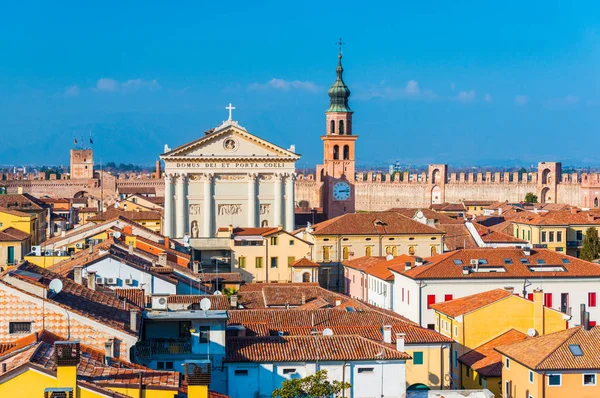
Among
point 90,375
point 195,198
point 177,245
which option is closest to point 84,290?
point 90,375

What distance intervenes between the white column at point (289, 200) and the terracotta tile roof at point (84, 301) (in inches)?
1605

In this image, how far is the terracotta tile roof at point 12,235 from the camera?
43525 mm

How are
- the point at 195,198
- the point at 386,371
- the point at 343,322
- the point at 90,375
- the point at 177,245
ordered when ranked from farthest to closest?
1. the point at 195,198
2. the point at 177,245
3. the point at 343,322
4. the point at 386,371
5. the point at 90,375

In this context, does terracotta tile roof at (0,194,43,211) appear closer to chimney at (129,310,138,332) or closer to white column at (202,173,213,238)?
white column at (202,173,213,238)

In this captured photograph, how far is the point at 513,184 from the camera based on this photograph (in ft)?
370

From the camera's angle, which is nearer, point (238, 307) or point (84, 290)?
point (84, 290)

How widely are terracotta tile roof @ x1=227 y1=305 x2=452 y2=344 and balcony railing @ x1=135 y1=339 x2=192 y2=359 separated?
3145 millimetres

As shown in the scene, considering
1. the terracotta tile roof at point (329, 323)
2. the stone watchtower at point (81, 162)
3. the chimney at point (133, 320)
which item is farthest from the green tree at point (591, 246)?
the stone watchtower at point (81, 162)

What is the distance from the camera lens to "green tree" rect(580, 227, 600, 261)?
51.8 metres

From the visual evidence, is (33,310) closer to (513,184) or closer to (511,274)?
(511,274)

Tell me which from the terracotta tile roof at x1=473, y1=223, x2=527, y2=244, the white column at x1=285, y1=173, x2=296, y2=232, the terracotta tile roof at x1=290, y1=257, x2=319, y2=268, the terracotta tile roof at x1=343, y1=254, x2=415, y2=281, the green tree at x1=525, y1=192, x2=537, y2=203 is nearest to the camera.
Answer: the terracotta tile roof at x1=343, y1=254, x2=415, y2=281

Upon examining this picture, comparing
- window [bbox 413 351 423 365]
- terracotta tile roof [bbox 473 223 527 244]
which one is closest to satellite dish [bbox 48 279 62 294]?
window [bbox 413 351 423 365]

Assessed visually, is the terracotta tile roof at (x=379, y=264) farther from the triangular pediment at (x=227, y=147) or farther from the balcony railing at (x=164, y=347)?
the balcony railing at (x=164, y=347)

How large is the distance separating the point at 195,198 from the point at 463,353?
36.0m
